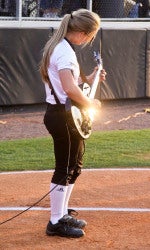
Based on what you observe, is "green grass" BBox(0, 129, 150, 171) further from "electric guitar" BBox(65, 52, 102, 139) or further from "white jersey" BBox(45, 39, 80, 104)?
"white jersey" BBox(45, 39, 80, 104)

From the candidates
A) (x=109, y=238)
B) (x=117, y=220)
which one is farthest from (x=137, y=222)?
(x=109, y=238)

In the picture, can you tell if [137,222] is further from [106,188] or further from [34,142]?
[34,142]

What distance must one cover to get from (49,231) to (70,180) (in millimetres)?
500

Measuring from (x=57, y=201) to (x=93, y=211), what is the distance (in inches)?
39.3

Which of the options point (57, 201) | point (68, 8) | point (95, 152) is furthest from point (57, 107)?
point (68, 8)

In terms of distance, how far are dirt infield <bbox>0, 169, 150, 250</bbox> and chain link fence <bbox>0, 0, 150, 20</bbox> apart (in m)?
6.70

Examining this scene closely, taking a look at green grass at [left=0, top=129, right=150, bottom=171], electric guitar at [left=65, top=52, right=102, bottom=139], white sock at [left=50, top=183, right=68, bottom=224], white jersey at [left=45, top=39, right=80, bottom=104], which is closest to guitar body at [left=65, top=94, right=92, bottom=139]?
electric guitar at [left=65, top=52, right=102, bottom=139]

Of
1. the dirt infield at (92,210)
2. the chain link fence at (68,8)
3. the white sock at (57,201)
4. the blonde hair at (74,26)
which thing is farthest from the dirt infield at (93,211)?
the chain link fence at (68,8)

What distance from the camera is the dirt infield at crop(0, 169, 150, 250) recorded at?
6184 mm

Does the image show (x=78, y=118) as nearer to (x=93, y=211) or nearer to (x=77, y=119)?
(x=77, y=119)

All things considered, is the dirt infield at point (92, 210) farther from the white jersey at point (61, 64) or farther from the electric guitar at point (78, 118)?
the white jersey at point (61, 64)

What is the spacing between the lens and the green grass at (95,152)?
9.84 meters

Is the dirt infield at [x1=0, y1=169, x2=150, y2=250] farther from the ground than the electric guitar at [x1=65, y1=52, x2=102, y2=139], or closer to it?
closer to it

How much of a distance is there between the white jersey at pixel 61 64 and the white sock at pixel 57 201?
782 mm
